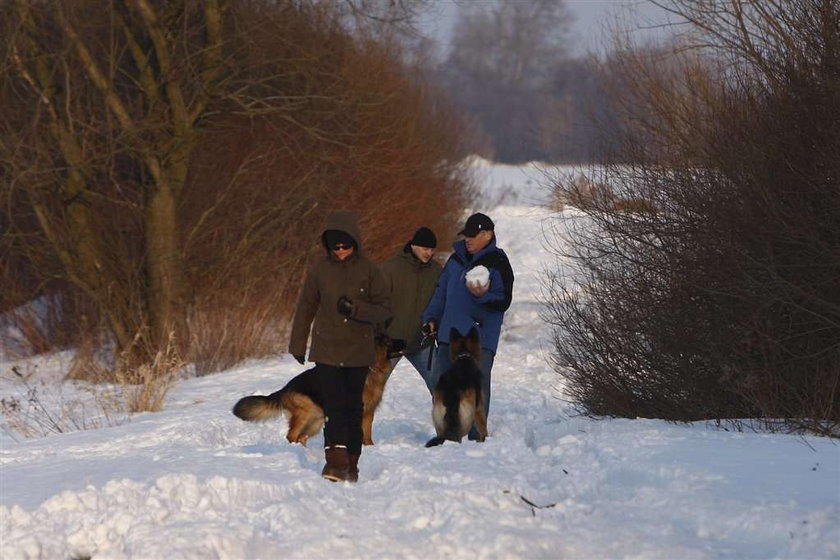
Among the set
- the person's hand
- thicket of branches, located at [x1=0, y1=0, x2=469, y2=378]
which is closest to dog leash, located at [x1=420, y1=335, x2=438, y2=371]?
the person's hand

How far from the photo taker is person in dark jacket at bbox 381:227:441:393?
381 inches

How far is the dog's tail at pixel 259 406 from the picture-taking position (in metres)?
8.90

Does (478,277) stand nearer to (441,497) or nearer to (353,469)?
(353,469)

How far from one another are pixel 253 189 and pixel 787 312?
1230 cm

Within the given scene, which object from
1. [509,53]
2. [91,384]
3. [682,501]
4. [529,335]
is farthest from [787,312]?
[509,53]

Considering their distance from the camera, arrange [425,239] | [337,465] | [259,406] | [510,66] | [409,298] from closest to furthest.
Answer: [337,465] < [259,406] < [425,239] < [409,298] < [510,66]

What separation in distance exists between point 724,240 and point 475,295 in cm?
190

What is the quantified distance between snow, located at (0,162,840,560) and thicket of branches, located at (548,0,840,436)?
0.61m

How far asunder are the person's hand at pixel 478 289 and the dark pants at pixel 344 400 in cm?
121

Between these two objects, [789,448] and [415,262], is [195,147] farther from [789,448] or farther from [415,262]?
[789,448]

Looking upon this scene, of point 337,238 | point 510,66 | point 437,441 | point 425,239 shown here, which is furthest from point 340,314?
point 510,66

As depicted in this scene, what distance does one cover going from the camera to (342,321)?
7.61 metres

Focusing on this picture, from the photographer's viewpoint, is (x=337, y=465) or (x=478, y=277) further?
(x=478, y=277)

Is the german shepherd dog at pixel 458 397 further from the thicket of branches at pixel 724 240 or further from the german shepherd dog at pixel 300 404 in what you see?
the thicket of branches at pixel 724 240
